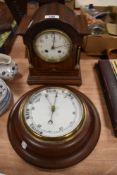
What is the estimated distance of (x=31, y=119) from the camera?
0.53 meters

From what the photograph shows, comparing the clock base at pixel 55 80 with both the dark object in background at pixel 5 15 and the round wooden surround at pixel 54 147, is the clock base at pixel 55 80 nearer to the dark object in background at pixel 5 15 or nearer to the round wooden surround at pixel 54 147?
the round wooden surround at pixel 54 147

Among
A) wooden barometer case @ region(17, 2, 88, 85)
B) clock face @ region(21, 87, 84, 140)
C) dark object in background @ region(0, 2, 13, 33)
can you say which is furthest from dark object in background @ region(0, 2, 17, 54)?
clock face @ region(21, 87, 84, 140)

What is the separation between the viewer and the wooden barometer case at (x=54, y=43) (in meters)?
0.57

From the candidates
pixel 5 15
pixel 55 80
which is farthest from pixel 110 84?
pixel 5 15

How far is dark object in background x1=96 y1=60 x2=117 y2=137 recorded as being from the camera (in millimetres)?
563

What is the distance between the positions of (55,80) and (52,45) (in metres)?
0.11

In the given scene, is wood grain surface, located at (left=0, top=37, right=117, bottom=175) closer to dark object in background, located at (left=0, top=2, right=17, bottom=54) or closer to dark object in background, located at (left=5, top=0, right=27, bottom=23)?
dark object in background, located at (left=0, top=2, right=17, bottom=54)

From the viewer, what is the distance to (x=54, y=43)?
0.61 meters

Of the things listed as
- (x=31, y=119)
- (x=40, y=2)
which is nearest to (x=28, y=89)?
(x=31, y=119)

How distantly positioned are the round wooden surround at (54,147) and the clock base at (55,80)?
0.15 metres

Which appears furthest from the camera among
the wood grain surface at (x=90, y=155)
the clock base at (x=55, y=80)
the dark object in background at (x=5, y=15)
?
the dark object in background at (x=5, y=15)

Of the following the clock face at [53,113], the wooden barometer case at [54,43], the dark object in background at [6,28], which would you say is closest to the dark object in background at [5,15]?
the dark object in background at [6,28]

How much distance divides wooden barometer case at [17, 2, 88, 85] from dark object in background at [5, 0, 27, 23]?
0.96ft

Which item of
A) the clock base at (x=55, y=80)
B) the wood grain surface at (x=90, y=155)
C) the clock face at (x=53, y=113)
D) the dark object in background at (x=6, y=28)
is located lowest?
the wood grain surface at (x=90, y=155)
